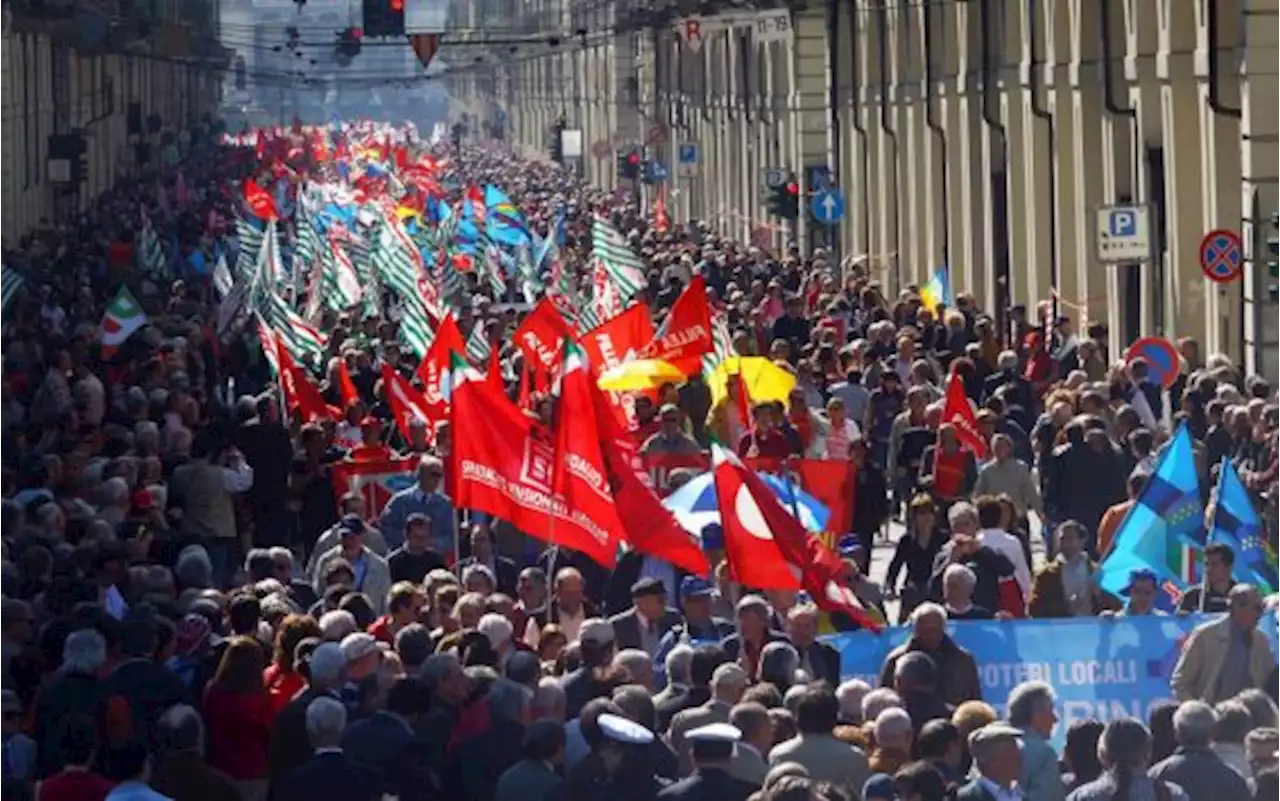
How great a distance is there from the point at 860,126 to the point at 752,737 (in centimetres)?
4517

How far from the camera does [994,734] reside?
11.8 m

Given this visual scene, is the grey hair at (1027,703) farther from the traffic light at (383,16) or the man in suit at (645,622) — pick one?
the traffic light at (383,16)

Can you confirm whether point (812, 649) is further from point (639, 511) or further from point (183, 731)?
A: point (183, 731)

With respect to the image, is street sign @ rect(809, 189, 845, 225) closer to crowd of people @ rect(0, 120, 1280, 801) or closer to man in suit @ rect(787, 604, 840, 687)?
crowd of people @ rect(0, 120, 1280, 801)

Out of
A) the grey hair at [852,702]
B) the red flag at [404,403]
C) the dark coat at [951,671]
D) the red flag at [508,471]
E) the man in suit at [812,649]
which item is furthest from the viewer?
the red flag at [404,403]

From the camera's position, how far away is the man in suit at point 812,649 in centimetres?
1506

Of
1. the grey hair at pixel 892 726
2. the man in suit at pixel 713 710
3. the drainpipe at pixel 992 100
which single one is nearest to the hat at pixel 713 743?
the grey hair at pixel 892 726

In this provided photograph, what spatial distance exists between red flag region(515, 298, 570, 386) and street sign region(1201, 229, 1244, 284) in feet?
19.1

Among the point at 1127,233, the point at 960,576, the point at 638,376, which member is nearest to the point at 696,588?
the point at 960,576

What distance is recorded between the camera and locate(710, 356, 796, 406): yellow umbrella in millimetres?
25844

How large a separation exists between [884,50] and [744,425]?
30617 mm

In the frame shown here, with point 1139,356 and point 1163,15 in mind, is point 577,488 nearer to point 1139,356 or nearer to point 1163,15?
point 1139,356

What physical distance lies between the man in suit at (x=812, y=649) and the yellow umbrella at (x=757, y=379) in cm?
1053

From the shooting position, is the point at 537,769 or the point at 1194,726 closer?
the point at 1194,726
